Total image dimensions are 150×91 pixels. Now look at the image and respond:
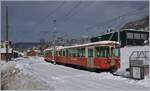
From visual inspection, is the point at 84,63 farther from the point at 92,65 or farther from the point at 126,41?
the point at 126,41

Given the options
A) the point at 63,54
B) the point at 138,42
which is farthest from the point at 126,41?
the point at 63,54

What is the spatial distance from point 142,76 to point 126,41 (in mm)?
39489

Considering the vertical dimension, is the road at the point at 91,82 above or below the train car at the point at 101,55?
below

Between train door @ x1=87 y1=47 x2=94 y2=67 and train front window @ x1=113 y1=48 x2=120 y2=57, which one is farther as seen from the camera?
train door @ x1=87 y1=47 x2=94 y2=67

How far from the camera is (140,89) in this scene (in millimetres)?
17844

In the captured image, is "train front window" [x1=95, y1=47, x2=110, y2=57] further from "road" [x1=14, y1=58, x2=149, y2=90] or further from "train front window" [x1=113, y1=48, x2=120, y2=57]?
"road" [x1=14, y1=58, x2=149, y2=90]

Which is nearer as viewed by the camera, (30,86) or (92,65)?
(30,86)

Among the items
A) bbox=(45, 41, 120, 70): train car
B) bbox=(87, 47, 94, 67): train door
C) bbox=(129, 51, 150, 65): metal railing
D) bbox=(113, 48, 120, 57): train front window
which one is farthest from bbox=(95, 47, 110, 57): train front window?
bbox=(129, 51, 150, 65): metal railing

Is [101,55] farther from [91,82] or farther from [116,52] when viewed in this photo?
[91,82]

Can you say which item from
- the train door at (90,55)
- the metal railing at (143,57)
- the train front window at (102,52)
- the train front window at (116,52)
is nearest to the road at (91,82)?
the metal railing at (143,57)

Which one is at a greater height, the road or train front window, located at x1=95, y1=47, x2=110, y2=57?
train front window, located at x1=95, y1=47, x2=110, y2=57

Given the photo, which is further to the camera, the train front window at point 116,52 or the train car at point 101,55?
the train front window at point 116,52

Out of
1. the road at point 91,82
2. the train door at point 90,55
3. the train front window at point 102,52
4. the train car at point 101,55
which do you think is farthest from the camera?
the train door at point 90,55

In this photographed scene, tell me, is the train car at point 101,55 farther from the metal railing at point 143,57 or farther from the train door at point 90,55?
the metal railing at point 143,57
